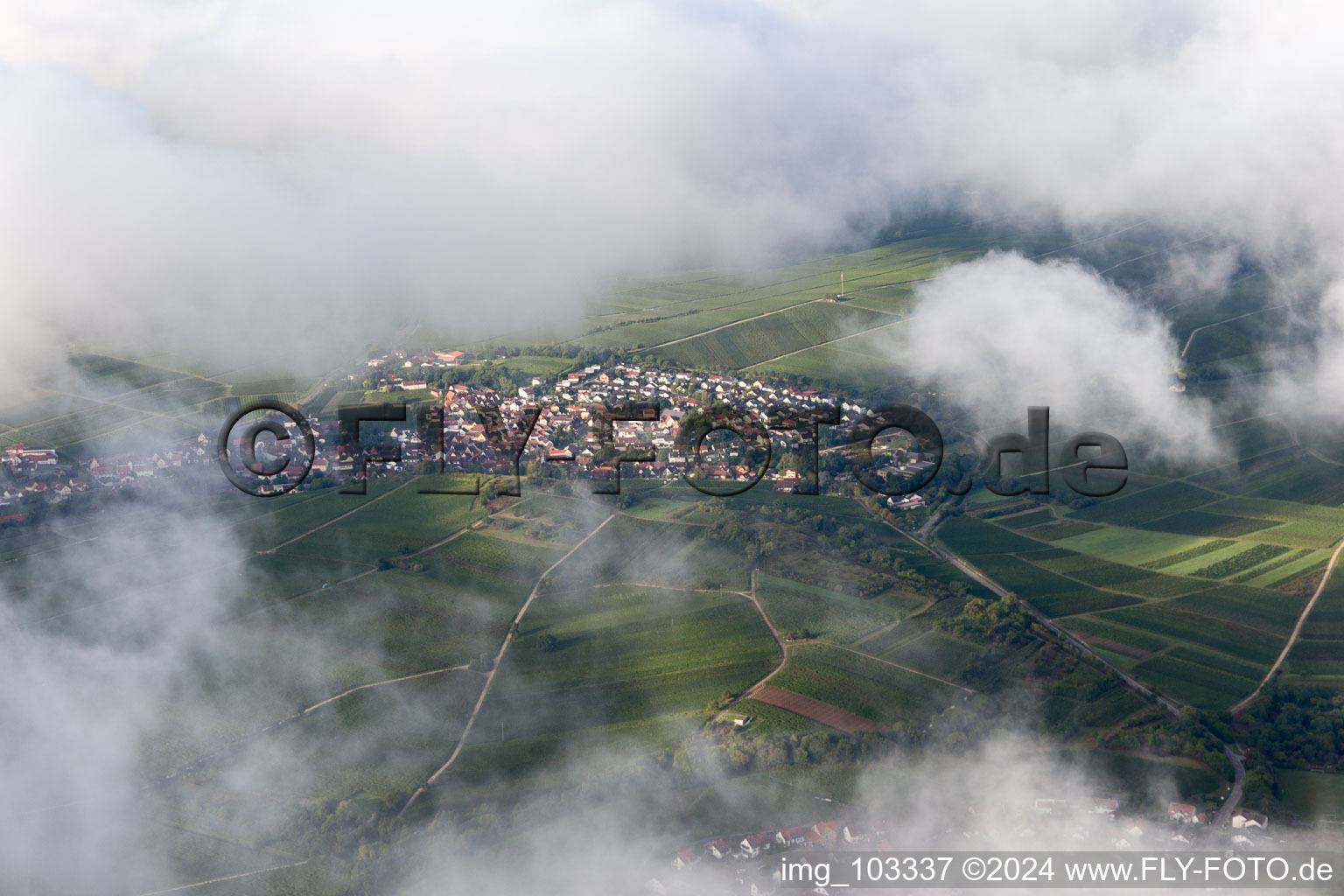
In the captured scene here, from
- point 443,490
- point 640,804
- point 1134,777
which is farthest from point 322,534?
point 1134,777

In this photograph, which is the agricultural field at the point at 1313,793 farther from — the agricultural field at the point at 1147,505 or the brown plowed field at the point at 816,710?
the agricultural field at the point at 1147,505

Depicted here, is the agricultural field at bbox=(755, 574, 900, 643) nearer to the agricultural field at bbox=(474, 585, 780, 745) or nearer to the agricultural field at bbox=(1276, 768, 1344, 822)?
the agricultural field at bbox=(474, 585, 780, 745)

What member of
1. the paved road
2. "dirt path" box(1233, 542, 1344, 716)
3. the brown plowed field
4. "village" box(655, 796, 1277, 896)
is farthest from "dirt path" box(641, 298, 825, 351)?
the paved road

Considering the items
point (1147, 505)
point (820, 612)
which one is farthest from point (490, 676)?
point (1147, 505)

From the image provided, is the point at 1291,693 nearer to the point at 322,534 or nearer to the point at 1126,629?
the point at 1126,629

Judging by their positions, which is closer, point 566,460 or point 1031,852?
point 1031,852

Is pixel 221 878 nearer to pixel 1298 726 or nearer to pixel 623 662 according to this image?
pixel 623 662

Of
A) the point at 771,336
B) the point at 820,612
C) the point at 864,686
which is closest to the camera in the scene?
the point at 864,686

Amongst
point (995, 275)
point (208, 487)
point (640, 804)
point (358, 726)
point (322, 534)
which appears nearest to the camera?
point (640, 804)
